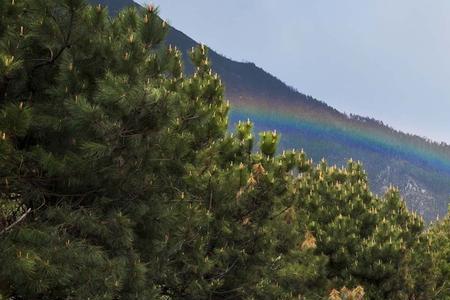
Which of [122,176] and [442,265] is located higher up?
[122,176]

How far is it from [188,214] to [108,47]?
318 centimetres

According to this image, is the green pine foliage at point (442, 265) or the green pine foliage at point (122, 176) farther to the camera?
the green pine foliage at point (442, 265)

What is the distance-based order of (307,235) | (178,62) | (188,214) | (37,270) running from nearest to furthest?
(37,270) → (188,214) → (178,62) → (307,235)

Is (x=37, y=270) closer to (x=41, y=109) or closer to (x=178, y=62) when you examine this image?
(x=41, y=109)

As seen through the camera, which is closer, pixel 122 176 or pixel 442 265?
pixel 122 176

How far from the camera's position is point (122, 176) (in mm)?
7320

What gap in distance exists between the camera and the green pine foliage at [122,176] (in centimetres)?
639

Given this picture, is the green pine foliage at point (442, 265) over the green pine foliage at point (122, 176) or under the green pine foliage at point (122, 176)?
under

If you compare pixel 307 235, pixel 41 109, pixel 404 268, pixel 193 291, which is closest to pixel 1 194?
pixel 41 109

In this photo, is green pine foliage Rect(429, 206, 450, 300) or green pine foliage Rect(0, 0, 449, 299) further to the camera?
green pine foliage Rect(429, 206, 450, 300)

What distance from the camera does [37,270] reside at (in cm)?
609

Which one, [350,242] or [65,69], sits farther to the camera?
[350,242]

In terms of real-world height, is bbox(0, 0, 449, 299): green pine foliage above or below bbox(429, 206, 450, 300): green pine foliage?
above

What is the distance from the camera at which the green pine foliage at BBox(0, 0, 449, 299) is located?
21.0ft
